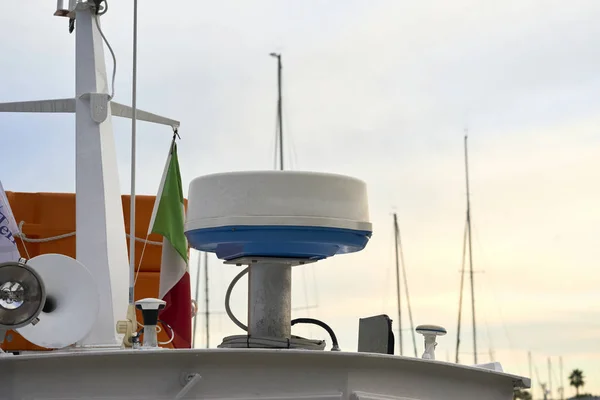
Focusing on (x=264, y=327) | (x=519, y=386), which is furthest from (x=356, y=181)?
(x=519, y=386)

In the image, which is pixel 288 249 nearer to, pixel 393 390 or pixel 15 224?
pixel 393 390

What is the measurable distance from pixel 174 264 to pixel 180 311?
46cm

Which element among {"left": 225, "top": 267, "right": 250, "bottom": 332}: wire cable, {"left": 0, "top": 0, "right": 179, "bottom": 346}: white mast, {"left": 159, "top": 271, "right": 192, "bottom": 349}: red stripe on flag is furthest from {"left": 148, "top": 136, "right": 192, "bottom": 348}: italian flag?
{"left": 225, "top": 267, "right": 250, "bottom": 332}: wire cable

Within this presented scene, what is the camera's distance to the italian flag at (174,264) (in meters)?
9.95

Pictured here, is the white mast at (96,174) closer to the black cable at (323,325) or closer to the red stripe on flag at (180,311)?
the red stripe on flag at (180,311)

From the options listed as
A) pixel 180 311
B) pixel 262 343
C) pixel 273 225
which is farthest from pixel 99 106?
pixel 262 343

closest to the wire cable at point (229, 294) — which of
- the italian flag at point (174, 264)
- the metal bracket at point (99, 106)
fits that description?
the italian flag at point (174, 264)

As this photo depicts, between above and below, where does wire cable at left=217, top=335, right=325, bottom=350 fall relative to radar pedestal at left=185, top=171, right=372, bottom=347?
below

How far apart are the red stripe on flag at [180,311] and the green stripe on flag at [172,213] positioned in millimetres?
261

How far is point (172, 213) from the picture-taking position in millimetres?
10281

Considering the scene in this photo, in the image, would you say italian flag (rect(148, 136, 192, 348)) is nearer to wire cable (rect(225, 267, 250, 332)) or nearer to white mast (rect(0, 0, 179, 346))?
white mast (rect(0, 0, 179, 346))

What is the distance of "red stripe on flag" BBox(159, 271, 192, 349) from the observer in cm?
1002

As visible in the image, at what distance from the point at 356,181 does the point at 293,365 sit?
1.43 m

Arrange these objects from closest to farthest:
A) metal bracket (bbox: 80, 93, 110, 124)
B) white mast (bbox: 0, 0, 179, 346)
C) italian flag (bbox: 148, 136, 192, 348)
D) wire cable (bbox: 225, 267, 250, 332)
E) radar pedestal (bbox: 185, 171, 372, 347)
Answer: radar pedestal (bbox: 185, 171, 372, 347) < wire cable (bbox: 225, 267, 250, 332) < italian flag (bbox: 148, 136, 192, 348) < white mast (bbox: 0, 0, 179, 346) < metal bracket (bbox: 80, 93, 110, 124)
